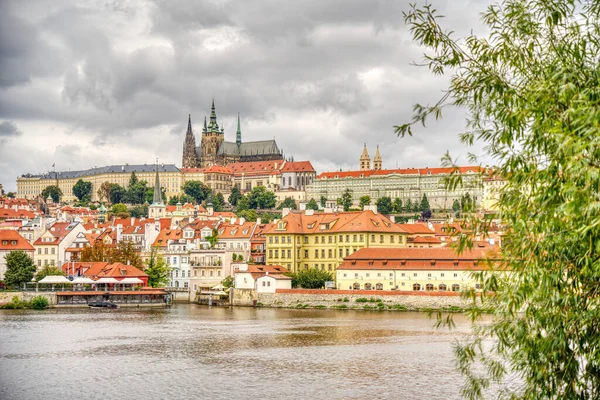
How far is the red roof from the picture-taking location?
84.8 metres

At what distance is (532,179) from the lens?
14.8m

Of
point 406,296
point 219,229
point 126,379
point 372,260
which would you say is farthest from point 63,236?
point 126,379

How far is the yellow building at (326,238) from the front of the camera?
7700 cm

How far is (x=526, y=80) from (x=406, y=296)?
47.2m

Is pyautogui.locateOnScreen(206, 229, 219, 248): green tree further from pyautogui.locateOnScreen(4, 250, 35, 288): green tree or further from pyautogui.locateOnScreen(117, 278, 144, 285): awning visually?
pyautogui.locateOnScreen(4, 250, 35, 288): green tree

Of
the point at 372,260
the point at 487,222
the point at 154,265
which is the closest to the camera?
the point at 487,222

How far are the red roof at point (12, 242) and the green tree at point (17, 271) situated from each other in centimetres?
902

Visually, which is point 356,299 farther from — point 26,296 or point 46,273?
point 46,273

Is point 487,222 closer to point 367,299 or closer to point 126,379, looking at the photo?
point 126,379

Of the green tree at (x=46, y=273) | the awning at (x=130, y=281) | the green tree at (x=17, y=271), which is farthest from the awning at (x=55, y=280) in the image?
the green tree at (x=46, y=273)

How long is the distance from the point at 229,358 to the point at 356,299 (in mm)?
27535

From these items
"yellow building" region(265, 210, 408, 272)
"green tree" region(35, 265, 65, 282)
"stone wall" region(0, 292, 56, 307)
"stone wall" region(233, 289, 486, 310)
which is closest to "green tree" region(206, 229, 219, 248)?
"yellow building" region(265, 210, 408, 272)

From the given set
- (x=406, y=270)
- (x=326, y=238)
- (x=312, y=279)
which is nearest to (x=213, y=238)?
(x=326, y=238)

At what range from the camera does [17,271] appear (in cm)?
7506
